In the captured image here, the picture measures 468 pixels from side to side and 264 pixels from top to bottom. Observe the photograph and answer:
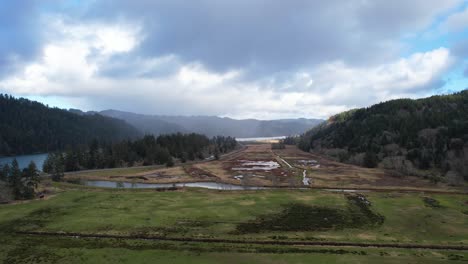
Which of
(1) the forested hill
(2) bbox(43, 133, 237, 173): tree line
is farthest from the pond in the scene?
(1) the forested hill

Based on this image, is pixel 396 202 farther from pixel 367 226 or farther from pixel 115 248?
pixel 115 248

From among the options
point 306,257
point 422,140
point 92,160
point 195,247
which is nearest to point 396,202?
point 306,257

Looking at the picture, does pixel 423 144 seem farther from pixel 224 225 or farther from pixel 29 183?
pixel 29 183

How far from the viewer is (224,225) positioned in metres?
53.4

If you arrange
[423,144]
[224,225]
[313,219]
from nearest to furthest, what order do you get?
[224,225] → [313,219] → [423,144]

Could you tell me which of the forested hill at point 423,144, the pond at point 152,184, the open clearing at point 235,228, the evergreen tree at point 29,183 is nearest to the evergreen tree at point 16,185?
the evergreen tree at point 29,183

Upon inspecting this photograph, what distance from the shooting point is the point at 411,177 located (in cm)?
11950

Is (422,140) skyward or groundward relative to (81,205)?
skyward

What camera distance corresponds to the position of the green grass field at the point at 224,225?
129 ft

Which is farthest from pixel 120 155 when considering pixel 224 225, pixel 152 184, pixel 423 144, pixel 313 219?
pixel 423 144

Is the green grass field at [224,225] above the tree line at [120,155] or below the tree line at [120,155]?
below

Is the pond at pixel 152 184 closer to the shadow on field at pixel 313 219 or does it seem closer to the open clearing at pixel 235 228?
the open clearing at pixel 235 228

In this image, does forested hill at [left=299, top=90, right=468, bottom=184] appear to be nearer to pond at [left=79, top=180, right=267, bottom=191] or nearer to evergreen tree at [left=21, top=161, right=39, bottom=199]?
pond at [left=79, top=180, right=267, bottom=191]

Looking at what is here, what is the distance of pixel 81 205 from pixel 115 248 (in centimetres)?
3175
